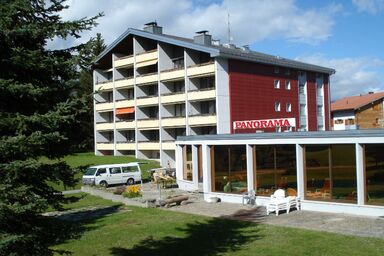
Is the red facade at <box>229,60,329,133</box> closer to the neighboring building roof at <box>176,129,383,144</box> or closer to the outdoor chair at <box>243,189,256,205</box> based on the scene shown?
the neighboring building roof at <box>176,129,383,144</box>

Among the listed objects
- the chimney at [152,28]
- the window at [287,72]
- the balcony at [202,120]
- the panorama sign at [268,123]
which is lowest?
the panorama sign at [268,123]

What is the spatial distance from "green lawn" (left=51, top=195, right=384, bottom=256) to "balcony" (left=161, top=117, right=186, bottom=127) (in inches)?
1090

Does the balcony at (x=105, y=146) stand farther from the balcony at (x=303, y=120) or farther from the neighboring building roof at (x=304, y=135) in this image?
the neighboring building roof at (x=304, y=135)

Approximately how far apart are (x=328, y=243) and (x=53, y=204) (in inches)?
378

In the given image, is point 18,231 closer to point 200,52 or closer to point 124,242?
point 124,242

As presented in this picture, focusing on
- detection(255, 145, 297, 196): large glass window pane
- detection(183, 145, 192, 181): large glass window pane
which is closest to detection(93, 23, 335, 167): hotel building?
detection(183, 145, 192, 181): large glass window pane

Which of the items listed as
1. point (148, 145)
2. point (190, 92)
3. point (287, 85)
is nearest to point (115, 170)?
point (190, 92)

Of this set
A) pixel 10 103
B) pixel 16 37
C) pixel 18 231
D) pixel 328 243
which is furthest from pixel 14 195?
pixel 328 243

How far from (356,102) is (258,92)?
26331mm

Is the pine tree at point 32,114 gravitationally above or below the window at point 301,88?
below

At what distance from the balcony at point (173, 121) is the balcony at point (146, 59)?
6.46 m

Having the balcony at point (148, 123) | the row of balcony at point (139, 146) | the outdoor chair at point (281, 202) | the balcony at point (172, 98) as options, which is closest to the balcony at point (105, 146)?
the row of balcony at point (139, 146)

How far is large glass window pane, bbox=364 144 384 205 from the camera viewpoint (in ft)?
69.4

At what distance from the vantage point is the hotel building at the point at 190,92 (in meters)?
48.2
